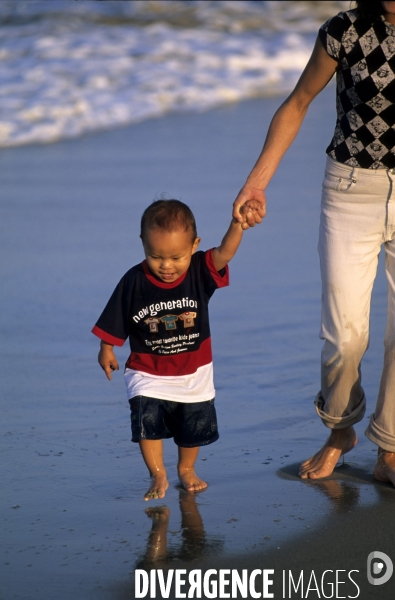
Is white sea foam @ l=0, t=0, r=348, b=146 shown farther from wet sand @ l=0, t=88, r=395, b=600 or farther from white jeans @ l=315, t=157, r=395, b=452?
white jeans @ l=315, t=157, r=395, b=452

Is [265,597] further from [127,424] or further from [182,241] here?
[127,424]

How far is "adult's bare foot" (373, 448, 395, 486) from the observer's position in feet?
11.3

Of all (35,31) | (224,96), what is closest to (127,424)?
(224,96)

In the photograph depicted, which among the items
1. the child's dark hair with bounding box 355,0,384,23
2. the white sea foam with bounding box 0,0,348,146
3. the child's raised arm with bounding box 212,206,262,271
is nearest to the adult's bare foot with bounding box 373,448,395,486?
the child's raised arm with bounding box 212,206,262,271

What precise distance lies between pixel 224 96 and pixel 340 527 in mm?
8279

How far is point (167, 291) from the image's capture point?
10.9 feet

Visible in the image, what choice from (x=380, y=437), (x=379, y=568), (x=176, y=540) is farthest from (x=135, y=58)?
(x=379, y=568)

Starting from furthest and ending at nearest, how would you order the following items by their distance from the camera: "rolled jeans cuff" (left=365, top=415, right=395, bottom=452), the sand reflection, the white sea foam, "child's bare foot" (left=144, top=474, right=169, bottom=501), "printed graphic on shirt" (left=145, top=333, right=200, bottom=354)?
the white sea foam → "rolled jeans cuff" (left=365, top=415, right=395, bottom=452) → "printed graphic on shirt" (left=145, top=333, right=200, bottom=354) → "child's bare foot" (left=144, top=474, right=169, bottom=501) → the sand reflection

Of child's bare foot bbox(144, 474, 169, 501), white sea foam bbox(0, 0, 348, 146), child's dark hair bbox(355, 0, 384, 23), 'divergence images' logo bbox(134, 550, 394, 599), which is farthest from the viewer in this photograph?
white sea foam bbox(0, 0, 348, 146)

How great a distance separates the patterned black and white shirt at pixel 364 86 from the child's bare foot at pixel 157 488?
1348 millimetres

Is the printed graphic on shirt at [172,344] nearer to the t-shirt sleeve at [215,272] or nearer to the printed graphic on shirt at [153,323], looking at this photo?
the printed graphic on shirt at [153,323]

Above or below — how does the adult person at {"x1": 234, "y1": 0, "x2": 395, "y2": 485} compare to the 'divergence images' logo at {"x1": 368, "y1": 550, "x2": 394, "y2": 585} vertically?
above

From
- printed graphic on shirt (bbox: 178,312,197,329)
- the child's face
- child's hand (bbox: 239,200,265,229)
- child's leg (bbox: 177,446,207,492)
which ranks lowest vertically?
child's leg (bbox: 177,446,207,492)

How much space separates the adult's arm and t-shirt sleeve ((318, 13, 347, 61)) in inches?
1.0
